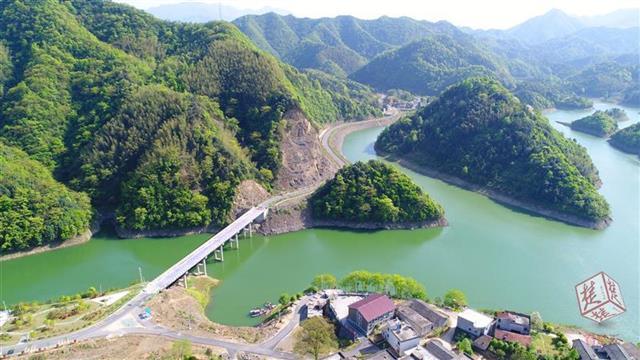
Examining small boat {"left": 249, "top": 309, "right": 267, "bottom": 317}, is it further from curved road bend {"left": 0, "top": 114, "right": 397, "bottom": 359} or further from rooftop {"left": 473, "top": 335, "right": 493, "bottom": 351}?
rooftop {"left": 473, "top": 335, "right": 493, "bottom": 351}

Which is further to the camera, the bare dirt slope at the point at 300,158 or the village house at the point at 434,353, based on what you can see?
the bare dirt slope at the point at 300,158

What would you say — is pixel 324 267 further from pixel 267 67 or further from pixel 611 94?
pixel 611 94

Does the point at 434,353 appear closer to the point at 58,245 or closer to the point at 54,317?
the point at 54,317

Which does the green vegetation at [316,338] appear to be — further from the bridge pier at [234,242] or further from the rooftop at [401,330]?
the bridge pier at [234,242]

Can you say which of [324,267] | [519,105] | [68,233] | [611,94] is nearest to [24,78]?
[68,233]

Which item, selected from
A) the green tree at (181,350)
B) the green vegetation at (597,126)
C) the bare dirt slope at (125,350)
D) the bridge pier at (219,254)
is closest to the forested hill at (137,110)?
the bridge pier at (219,254)

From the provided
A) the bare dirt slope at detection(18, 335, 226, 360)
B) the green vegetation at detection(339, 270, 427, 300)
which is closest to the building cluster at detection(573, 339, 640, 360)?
the green vegetation at detection(339, 270, 427, 300)
